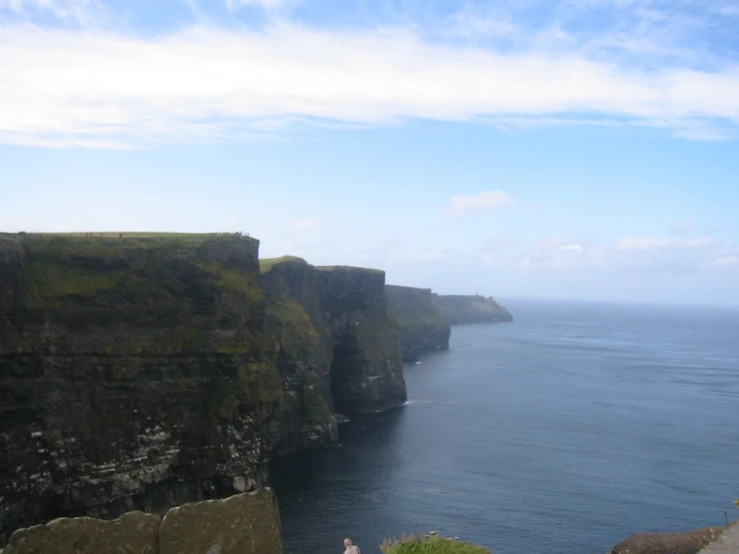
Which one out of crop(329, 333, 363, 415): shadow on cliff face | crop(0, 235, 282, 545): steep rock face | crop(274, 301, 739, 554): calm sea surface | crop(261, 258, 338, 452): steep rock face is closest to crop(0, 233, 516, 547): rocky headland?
crop(0, 235, 282, 545): steep rock face

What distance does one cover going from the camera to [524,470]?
268 feet

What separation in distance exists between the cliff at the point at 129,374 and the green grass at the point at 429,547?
1618 inches

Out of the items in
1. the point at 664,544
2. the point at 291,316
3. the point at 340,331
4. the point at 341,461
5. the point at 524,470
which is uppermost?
the point at 291,316

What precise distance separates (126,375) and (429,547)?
45.5 m

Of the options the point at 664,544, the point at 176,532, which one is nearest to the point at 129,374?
the point at 664,544

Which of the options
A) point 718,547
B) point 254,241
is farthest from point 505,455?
point 718,547

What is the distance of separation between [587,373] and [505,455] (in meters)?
80.9

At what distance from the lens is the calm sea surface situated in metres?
62.6

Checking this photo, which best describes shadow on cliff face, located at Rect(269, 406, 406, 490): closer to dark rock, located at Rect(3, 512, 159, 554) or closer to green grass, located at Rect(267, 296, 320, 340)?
green grass, located at Rect(267, 296, 320, 340)

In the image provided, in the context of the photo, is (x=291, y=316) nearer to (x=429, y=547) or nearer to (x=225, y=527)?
(x=429, y=547)

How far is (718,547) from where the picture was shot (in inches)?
577

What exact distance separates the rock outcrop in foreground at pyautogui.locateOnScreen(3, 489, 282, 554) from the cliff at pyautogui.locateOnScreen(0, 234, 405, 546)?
49.0 m

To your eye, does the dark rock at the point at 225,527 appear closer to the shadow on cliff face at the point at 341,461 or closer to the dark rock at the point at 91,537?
the dark rock at the point at 91,537

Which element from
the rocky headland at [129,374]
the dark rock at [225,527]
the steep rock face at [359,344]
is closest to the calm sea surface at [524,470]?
the steep rock face at [359,344]
